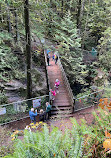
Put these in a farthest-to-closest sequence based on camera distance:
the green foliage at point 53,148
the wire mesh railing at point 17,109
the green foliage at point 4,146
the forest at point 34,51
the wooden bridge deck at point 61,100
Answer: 1. the wooden bridge deck at point 61,100
2. the wire mesh railing at point 17,109
3. the forest at point 34,51
4. the green foliage at point 4,146
5. the green foliage at point 53,148

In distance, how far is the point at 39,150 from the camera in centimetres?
187

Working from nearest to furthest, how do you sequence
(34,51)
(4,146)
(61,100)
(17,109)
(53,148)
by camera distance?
(53,148) → (4,146) → (17,109) → (61,100) → (34,51)

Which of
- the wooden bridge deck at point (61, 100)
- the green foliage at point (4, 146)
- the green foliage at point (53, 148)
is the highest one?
the green foliage at point (53, 148)

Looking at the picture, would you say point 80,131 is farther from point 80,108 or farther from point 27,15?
point 80,108

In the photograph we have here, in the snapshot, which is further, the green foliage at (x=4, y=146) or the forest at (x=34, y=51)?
the forest at (x=34, y=51)

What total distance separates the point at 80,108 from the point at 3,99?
6284 mm

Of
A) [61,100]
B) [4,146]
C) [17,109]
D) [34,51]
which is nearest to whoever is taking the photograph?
[4,146]

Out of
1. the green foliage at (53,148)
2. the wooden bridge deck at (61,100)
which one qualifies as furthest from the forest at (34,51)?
the wooden bridge deck at (61,100)

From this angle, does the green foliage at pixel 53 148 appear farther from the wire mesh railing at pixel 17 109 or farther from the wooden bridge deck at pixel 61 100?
the wire mesh railing at pixel 17 109

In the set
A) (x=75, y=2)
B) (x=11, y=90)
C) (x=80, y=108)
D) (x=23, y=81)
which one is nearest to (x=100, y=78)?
(x=80, y=108)

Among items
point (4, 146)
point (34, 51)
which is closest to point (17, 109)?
point (4, 146)

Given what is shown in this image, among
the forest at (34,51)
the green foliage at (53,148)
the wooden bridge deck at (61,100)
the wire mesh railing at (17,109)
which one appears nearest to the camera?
the green foliage at (53,148)

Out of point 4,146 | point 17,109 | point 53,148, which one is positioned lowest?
point 17,109

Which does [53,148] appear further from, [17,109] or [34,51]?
[34,51]
